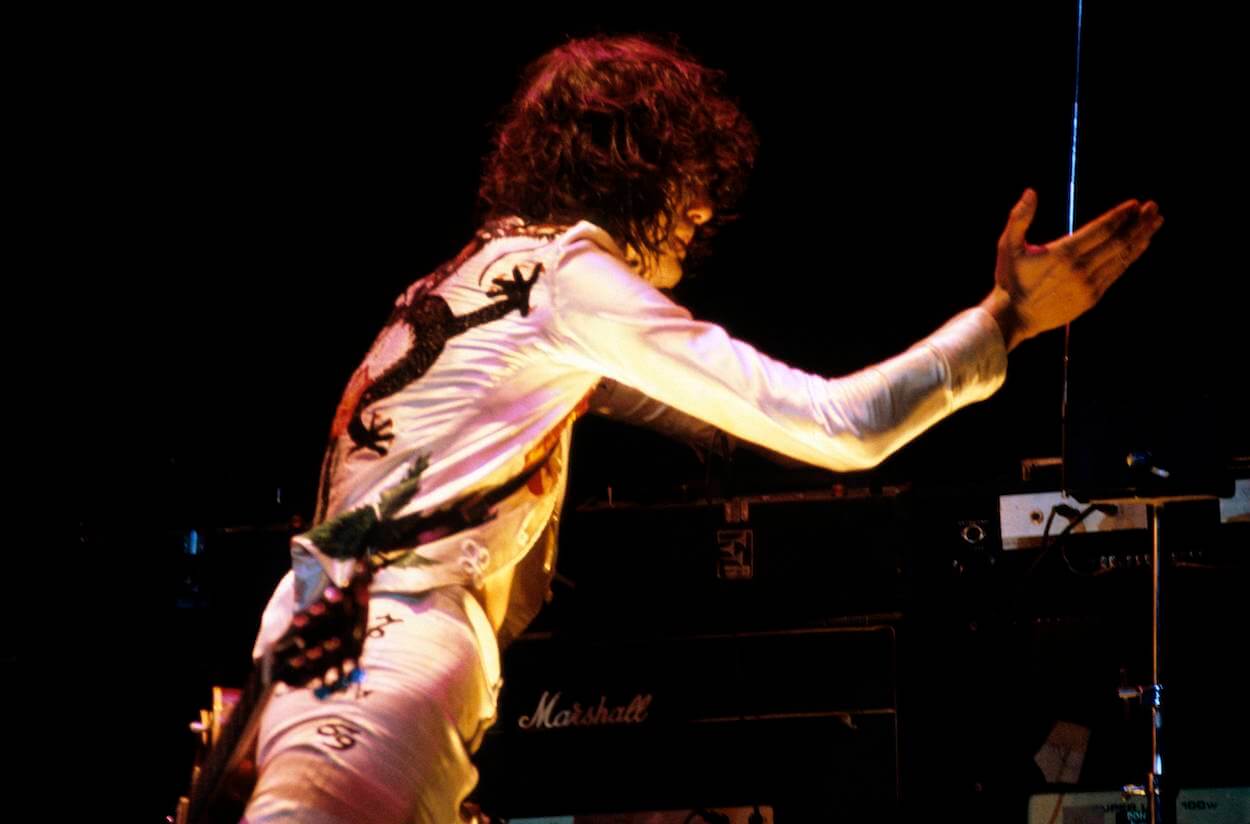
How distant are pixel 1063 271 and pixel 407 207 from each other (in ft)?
10.6

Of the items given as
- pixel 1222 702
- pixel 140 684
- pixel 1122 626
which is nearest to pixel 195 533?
pixel 140 684

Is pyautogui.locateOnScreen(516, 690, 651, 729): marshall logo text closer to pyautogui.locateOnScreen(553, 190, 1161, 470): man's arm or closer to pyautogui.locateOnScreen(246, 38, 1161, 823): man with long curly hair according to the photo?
pyautogui.locateOnScreen(246, 38, 1161, 823): man with long curly hair

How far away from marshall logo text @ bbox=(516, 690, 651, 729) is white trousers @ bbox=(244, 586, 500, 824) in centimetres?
219

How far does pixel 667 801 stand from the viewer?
382 cm

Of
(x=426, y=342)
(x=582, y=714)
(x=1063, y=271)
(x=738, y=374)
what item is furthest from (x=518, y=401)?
(x=582, y=714)

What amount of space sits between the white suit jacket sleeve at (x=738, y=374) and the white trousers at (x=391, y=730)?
0.40m

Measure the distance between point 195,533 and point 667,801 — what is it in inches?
64.9

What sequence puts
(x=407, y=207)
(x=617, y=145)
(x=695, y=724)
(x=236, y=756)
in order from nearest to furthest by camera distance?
(x=236, y=756), (x=617, y=145), (x=695, y=724), (x=407, y=207)

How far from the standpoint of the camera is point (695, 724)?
3.84m

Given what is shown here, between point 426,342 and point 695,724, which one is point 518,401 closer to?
point 426,342

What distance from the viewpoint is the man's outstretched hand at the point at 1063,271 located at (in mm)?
1987

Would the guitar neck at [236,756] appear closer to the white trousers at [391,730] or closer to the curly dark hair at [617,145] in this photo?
the white trousers at [391,730]

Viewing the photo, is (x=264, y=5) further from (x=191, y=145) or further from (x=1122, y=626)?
(x=1122, y=626)

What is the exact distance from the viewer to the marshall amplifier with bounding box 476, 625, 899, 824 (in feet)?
12.5
